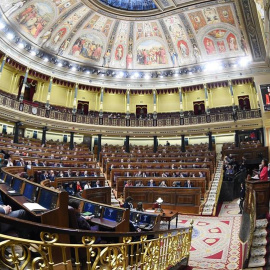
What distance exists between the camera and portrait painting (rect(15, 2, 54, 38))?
51.2 feet

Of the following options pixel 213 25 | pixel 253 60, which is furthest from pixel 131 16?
pixel 253 60

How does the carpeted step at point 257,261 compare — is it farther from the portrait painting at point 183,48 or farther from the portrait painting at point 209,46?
the portrait painting at point 183,48

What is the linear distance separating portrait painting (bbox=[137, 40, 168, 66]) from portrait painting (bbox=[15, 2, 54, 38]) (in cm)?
839

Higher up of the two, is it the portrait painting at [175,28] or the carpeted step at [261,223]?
the portrait painting at [175,28]

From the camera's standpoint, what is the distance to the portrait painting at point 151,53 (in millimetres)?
21062

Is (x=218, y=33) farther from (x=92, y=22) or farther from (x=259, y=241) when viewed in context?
(x=259, y=241)

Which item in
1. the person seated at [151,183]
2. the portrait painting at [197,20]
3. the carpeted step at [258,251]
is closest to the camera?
the carpeted step at [258,251]

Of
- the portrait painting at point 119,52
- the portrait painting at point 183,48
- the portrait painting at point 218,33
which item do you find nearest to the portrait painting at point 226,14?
the portrait painting at point 218,33

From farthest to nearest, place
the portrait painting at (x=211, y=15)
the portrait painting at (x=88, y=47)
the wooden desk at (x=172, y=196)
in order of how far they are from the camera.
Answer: the portrait painting at (x=88, y=47), the portrait painting at (x=211, y=15), the wooden desk at (x=172, y=196)

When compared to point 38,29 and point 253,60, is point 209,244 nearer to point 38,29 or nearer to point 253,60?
point 253,60

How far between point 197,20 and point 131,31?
591cm

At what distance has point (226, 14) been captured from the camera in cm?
1700

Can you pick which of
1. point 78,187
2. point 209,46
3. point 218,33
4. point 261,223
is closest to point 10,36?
point 78,187

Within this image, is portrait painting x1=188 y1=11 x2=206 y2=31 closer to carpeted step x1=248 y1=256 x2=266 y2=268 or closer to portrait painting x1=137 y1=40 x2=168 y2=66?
portrait painting x1=137 y1=40 x2=168 y2=66
